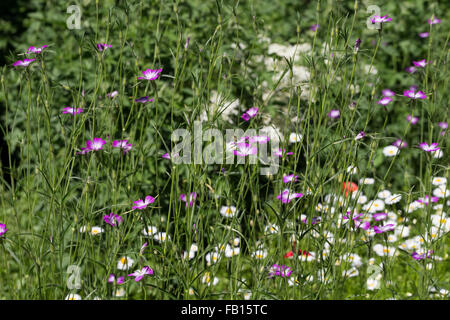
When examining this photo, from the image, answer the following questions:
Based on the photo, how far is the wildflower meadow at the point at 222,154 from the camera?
155 cm

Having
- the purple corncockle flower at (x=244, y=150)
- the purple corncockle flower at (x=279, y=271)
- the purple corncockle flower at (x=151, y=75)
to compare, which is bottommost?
the purple corncockle flower at (x=279, y=271)

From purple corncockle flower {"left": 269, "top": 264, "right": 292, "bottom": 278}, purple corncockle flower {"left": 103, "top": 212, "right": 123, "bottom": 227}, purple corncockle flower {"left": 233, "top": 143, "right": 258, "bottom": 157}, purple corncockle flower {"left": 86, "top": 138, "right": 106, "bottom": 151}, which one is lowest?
purple corncockle flower {"left": 269, "top": 264, "right": 292, "bottom": 278}

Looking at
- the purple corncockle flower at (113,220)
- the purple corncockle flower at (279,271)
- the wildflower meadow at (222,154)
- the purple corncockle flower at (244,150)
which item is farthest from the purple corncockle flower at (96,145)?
the purple corncockle flower at (279,271)

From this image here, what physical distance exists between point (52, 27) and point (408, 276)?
8.02ft

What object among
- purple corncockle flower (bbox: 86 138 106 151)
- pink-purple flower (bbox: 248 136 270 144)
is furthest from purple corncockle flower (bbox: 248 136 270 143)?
purple corncockle flower (bbox: 86 138 106 151)

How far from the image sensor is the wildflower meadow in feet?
5.07

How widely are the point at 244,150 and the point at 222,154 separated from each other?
108 mm

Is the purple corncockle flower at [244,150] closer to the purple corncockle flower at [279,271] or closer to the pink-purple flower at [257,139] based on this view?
the pink-purple flower at [257,139]

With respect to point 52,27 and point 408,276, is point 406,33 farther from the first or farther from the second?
point 52,27

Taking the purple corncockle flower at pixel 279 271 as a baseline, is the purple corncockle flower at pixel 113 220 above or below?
above

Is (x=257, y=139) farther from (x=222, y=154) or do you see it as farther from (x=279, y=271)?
(x=279, y=271)

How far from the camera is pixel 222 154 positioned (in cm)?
160

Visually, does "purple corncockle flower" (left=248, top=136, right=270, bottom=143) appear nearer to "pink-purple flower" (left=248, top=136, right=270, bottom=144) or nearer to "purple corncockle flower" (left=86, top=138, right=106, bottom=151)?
"pink-purple flower" (left=248, top=136, right=270, bottom=144)

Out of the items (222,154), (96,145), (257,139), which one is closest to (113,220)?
(96,145)
